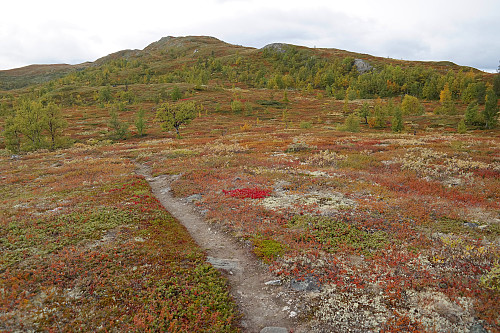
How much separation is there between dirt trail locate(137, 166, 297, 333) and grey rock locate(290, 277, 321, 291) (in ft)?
1.78

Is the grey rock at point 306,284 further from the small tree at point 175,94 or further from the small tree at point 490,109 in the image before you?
the small tree at point 175,94

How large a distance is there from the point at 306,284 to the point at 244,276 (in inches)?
117

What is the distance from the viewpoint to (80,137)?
78.6 meters

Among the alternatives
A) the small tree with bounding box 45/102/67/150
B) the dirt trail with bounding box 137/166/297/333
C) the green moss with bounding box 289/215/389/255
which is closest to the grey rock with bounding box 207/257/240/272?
the dirt trail with bounding box 137/166/297/333

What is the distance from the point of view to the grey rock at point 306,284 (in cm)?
1074

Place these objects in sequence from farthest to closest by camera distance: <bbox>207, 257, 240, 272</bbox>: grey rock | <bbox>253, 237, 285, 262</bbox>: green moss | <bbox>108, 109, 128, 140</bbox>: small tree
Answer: <bbox>108, 109, 128, 140</bbox>: small tree < <bbox>253, 237, 285, 262</bbox>: green moss < <bbox>207, 257, 240, 272</bbox>: grey rock

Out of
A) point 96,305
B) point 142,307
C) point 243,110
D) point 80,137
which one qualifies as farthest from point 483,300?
point 243,110

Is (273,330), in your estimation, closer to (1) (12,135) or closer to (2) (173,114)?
(2) (173,114)

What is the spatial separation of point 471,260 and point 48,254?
20.0 metres

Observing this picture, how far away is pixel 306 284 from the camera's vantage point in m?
11.0

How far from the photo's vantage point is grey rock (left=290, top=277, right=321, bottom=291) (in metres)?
10.7

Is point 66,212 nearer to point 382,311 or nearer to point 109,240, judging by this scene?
point 109,240

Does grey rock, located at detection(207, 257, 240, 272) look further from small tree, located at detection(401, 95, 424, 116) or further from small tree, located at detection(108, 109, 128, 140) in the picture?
small tree, located at detection(401, 95, 424, 116)

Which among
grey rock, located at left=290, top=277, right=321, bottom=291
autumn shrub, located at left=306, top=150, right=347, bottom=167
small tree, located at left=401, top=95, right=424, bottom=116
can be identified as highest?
small tree, located at left=401, top=95, right=424, bottom=116
